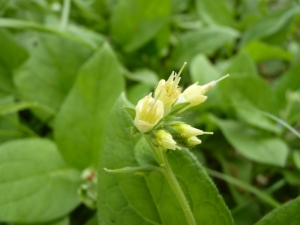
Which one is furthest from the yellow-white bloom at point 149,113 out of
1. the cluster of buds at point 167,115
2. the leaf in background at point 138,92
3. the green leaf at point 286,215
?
the leaf in background at point 138,92

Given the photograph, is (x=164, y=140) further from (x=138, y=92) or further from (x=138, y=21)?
(x=138, y=21)

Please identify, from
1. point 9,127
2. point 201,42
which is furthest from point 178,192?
point 201,42

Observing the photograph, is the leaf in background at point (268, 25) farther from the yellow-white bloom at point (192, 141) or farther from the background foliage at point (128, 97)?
the yellow-white bloom at point (192, 141)

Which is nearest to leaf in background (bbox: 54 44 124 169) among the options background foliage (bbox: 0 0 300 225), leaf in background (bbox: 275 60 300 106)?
background foliage (bbox: 0 0 300 225)

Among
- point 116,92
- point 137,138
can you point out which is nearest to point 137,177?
point 137,138

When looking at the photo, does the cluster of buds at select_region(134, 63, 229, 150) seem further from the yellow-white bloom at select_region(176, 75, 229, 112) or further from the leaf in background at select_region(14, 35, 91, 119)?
the leaf in background at select_region(14, 35, 91, 119)

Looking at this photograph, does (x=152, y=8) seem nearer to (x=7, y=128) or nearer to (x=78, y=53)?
(x=78, y=53)
